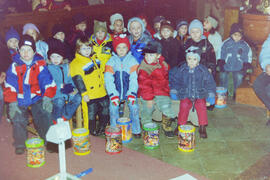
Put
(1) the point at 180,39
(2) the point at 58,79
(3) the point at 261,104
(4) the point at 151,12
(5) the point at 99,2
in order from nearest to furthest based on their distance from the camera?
(2) the point at 58,79, (3) the point at 261,104, (1) the point at 180,39, (5) the point at 99,2, (4) the point at 151,12

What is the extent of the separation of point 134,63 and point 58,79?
1.23m

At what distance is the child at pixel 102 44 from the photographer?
20.9 ft

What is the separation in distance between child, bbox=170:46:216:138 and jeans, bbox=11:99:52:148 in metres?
2.13

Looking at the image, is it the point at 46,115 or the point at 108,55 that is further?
the point at 108,55

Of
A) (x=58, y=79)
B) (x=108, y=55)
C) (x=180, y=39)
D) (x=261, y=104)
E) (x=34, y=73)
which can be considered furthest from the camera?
(x=180, y=39)

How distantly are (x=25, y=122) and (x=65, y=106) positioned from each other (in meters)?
0.65

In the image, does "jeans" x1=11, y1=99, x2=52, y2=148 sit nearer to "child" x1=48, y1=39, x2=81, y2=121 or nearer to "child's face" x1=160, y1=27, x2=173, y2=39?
"child" x1=48, y1=39, x2=81, y2=121

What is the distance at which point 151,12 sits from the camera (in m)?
10.3

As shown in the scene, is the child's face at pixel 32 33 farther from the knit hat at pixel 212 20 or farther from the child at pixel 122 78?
the knit hat at pixel 212 20

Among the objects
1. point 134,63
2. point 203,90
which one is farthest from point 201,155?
point 134,63

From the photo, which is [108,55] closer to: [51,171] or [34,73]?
[34,73]

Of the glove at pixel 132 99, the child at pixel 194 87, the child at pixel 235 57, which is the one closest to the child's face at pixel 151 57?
the child at pixel 194 87

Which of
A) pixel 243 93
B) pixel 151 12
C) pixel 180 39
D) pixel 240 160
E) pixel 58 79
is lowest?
pixel 240 160

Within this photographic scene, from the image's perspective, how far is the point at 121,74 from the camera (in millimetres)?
5980
